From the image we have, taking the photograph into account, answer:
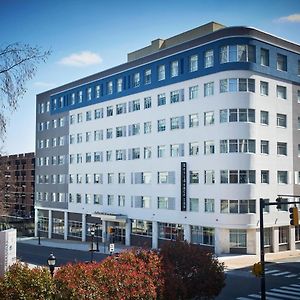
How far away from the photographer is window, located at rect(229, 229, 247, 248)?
45969mm

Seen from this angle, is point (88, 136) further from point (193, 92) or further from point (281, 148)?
point (281, 148)

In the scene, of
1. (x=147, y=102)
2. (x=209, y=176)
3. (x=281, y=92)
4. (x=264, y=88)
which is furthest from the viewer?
(x=147, y=102)

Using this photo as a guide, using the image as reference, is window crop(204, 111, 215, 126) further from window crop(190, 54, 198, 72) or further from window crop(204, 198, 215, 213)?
window crop(204, 198, 215, 213)

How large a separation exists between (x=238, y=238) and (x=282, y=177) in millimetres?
9370

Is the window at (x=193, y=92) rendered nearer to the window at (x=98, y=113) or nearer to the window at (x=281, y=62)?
the window at (x=281, y=62)

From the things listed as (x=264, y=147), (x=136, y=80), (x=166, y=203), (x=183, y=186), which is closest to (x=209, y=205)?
(x=183, y=186)

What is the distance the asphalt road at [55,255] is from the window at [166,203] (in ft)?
30.0

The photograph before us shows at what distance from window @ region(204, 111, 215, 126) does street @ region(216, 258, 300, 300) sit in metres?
16.3

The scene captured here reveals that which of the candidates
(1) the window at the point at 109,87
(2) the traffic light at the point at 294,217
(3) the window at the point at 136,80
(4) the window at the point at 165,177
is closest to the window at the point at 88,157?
(1) the window at the point at 109,87

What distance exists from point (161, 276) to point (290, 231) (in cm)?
3671

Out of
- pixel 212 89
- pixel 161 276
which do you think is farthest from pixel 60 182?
pixel 161 276

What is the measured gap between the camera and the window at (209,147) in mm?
47684

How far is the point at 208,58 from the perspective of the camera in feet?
161

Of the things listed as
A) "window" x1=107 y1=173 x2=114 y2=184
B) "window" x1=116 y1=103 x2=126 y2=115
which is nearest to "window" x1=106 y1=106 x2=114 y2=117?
"window" x1=116 y1=103 x2=126 y2=115
